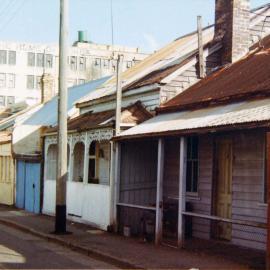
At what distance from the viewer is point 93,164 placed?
20312 millimetres

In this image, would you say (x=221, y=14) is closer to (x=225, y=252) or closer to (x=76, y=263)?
(x=225, y=252)

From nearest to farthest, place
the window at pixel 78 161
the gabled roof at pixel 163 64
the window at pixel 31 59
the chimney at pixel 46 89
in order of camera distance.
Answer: the gabled roof at pixel 163 64
the window at pixel 78 161
the chimney at pixel 46 89
the window at pixel 31 59

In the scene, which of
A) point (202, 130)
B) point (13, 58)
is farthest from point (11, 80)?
point (202, 130)

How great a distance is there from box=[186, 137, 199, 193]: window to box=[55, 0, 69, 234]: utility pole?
3266mm

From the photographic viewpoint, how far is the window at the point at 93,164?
19.6 m

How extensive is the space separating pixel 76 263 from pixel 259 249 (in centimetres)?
390

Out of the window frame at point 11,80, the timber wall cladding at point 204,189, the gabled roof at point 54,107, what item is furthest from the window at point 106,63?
the timber wall cladding at point 204,189

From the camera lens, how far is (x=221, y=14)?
18.4m

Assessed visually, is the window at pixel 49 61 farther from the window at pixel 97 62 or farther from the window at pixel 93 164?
the window at pixel 93 164

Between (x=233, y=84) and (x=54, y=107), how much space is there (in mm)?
15562

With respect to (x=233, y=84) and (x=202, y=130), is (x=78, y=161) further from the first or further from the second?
(x=202, y=130)

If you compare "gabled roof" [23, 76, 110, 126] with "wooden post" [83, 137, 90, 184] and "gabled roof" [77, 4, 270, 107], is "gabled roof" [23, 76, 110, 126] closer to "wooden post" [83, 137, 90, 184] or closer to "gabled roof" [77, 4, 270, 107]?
"gabled roof" [77, 4, 270, 107]

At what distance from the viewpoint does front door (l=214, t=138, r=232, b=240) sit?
563 inches

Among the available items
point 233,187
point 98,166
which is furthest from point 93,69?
point 233,187
